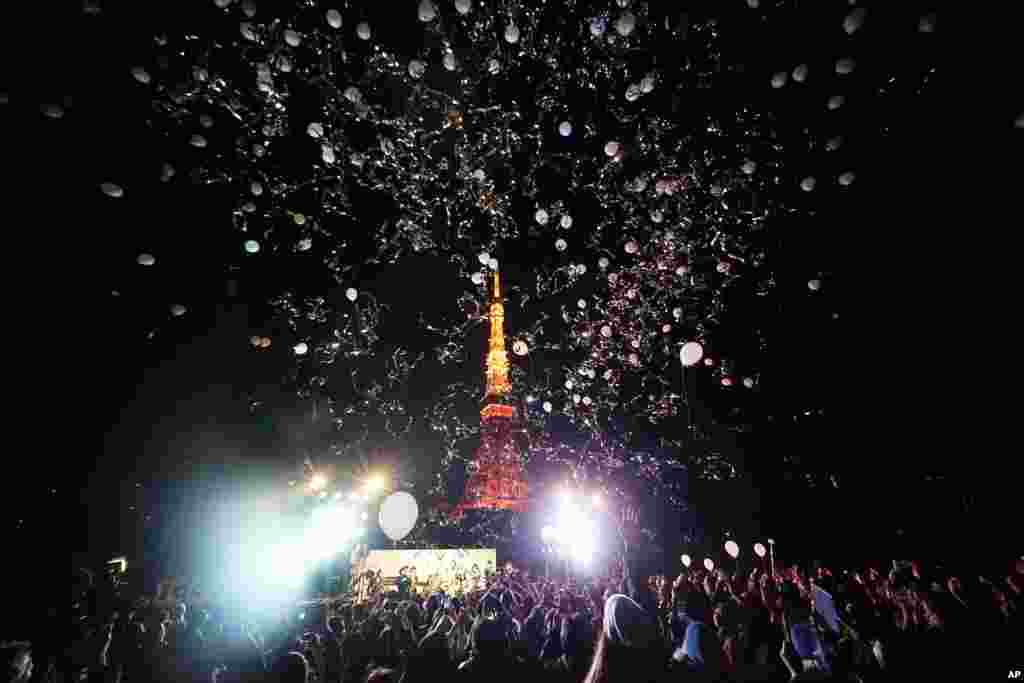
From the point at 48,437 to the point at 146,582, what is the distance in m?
3.72

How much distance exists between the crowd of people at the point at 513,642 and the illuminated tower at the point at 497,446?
46.0 meters

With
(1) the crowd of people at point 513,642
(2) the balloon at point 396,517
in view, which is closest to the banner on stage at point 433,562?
(2) the balloon at point 396,517

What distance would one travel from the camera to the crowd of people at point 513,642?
517 cm

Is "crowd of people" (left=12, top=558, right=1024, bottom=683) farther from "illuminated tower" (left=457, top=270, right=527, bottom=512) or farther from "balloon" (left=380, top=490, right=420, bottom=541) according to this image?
"illuminated tower" (left=457, top=270, right=527, bottom=512)

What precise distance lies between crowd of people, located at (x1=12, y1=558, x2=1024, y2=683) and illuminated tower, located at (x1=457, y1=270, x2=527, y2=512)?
46033 millimetres

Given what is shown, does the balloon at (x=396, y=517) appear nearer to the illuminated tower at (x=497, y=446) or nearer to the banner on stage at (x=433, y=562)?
the banner on stage at (x=433, y=562)

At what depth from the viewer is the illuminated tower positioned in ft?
174

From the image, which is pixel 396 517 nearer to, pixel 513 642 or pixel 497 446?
pixel 513 642

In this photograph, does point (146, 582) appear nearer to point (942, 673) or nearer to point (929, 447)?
point (942, 673)

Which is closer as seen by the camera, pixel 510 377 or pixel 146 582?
pixel 146 582

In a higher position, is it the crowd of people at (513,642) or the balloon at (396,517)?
the balloon at (396,517)

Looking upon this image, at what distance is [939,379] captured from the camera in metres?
13.6

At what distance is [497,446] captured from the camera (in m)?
55.2

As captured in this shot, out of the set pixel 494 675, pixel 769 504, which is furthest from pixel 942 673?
pixel 769 504
